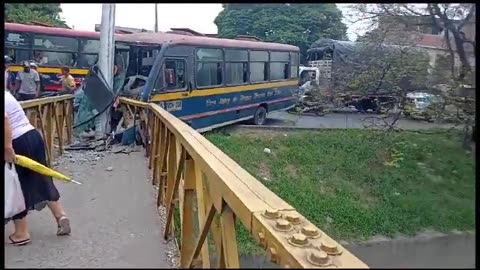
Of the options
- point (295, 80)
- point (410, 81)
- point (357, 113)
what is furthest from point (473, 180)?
point (295, 80)

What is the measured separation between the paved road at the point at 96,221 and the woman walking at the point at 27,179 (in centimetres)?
7

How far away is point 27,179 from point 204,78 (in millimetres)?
3580

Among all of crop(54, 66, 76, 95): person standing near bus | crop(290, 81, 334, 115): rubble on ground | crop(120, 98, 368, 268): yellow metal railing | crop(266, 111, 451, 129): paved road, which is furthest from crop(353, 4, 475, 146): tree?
crop(54, 66, 76, 95): person standing near bus

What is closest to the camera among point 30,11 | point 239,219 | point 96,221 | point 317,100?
point 239,219

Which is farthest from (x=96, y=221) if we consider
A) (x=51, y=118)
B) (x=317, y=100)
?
(x=317, y=100)

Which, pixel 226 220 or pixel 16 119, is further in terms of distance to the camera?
pixel 16 119

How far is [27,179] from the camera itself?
9.11ft

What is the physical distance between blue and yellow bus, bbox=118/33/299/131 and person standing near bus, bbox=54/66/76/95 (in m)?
1.04

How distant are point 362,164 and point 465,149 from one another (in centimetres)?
353

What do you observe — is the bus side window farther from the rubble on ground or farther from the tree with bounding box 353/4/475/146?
the tree with bounding box 353/4/475/146

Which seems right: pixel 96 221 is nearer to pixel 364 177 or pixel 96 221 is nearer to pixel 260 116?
pixel 364 177

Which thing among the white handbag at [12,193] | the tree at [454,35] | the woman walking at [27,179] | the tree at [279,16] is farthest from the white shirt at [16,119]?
Result: the tree at [454,35]

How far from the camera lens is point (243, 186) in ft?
4.28

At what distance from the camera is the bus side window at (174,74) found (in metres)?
6.45
